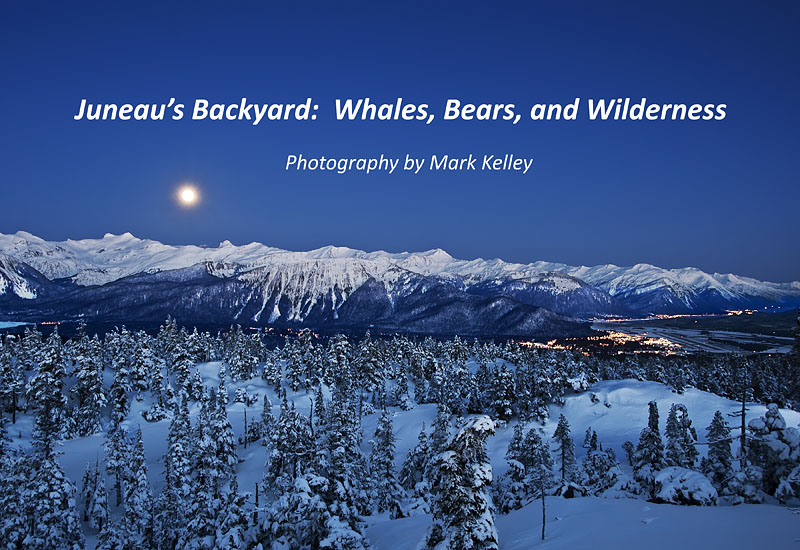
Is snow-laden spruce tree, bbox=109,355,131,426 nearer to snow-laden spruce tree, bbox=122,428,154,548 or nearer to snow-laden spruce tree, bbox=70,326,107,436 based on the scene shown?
snow-laden spruce tree, bbox=70,326,107,436

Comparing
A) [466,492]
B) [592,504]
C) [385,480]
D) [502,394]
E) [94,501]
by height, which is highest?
[466,492]

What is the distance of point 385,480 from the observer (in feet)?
169

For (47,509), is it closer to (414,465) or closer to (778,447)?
(414,465)

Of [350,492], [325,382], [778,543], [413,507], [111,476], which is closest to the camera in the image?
[778,543]

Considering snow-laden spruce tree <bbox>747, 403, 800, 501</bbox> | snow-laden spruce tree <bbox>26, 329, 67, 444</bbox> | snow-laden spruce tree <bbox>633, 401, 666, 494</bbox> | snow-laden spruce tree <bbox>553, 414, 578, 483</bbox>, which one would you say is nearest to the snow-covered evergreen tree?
snow-laden spruce tree <bbox>553, 414, 578, 483</bbox>

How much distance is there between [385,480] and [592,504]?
25363mm

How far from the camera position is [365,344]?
366 ft

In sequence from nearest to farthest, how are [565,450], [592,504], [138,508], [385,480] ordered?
[592,504] < [138,508] < [385,480] < [565,450]

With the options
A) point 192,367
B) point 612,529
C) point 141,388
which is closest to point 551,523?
point 612,529

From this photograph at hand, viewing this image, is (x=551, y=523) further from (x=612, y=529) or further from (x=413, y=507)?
(x=413, y=507)

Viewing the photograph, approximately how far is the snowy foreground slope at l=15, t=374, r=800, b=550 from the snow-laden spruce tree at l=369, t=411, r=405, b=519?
2010mm

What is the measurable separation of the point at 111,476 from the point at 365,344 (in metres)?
55.5

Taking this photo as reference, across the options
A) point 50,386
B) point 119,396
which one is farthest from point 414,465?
point 50,386

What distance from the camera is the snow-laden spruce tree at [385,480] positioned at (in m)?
49.7
